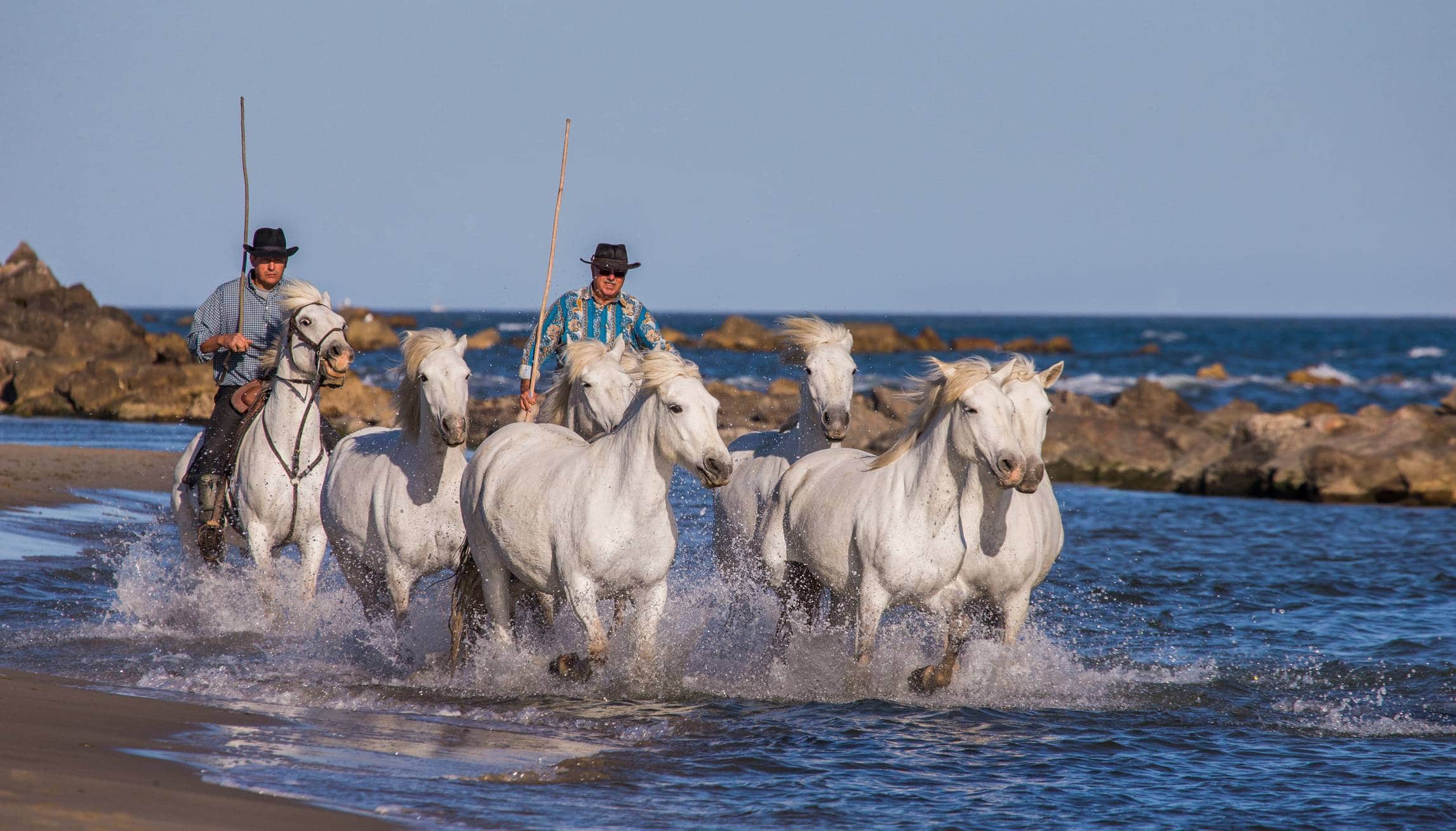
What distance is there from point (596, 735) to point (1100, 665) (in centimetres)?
417

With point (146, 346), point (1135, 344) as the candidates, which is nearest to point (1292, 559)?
point (146, 346)

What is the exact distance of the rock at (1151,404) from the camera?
27734mm

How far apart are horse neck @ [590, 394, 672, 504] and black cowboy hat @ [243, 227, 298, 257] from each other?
142 inches

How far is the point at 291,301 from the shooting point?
8281 mm

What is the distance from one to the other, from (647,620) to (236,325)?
3.88m

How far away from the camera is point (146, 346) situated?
32.9 m

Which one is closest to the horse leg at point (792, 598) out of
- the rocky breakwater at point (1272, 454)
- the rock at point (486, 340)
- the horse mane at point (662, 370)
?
the horse mane at point (662, 370)

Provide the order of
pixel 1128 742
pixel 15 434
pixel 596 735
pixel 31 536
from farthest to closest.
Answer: pixel 15 434
pixel 31 536
pixel 1128 742
pixel 596 735

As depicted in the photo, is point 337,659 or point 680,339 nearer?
point 337,659

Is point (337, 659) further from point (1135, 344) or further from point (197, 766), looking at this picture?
point (1135, 344)

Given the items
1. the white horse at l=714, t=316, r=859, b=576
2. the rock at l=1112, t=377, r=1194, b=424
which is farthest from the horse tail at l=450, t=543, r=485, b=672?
the rock at l=1112, t=377, r=1194, b=424

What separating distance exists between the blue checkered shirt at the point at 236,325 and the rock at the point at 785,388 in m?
19.2

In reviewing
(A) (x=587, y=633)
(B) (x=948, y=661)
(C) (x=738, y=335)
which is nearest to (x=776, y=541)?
(B) (x=948, y=661)

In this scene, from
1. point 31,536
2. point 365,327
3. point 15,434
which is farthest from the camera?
point 365,327
